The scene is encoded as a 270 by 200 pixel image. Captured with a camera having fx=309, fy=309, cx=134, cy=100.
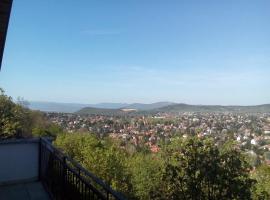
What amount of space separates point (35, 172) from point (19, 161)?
375 mm

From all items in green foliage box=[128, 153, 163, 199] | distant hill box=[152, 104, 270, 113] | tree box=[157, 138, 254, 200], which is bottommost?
green foliage box=[128, 153, 163, 199]

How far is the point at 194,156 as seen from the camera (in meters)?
13.0

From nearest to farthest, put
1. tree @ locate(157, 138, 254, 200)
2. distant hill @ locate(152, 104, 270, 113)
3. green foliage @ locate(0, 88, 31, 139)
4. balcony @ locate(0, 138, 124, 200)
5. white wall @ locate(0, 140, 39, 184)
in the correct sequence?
balcony @ locate(0, 138, 124, 200), white wall @ locate(0, 140, 39, 184), tree @ locate(157, 138, 254, 200), green foliage @ locate(0, 88, 31, 139), distant hill @ locate(152, 104, 270, 113)

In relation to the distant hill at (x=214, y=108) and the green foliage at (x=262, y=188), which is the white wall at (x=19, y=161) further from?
the distant hill at (x=214, y=108)

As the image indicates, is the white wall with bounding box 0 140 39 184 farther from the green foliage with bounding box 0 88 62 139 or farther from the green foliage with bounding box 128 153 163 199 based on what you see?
the green foliage with bounding box 128 153 163 199

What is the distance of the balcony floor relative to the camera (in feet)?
16.8

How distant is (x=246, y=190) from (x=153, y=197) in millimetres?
8813

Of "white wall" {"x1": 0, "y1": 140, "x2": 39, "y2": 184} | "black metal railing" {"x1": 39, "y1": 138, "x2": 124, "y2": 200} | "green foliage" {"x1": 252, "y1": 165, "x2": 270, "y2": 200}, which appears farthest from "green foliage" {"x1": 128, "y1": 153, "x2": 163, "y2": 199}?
"black metal railing" {"x1": 39, "y1": 138, "x2": 124, "y2": 200}

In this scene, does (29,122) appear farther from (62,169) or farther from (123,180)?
(62,169)

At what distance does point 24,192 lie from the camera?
5340 mm

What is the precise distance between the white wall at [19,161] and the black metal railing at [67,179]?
7.2 inches

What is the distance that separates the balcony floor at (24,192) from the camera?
511cm

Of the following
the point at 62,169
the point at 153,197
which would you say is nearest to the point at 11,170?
the point at 62,169

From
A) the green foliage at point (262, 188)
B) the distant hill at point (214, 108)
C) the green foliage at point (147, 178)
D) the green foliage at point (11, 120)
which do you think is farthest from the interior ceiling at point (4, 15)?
the distant hill at point (214, 108)
